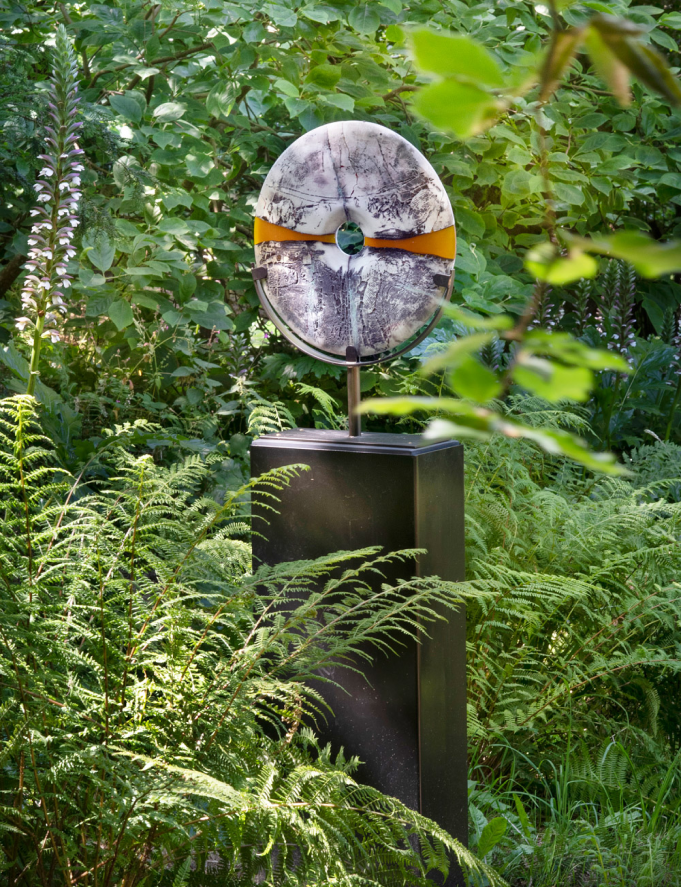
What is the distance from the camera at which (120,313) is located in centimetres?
333

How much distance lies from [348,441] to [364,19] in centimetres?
251

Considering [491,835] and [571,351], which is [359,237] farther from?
[571,351]

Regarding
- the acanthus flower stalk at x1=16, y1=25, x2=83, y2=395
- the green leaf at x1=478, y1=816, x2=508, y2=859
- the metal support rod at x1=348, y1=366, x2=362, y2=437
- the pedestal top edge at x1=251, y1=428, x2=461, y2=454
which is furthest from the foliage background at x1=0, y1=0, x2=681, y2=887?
the acanthus flower stalk at x1=16, y1=25, x2=83, y2=395

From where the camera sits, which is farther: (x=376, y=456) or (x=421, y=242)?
(x=421, y=242)

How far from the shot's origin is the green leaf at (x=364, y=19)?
3.55 m

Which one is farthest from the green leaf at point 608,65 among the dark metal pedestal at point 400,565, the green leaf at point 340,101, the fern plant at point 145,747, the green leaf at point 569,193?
the green leaf at point 569,193

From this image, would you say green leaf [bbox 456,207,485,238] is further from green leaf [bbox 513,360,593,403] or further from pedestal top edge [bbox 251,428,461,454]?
green leaf [bbox 513,360,593,403]

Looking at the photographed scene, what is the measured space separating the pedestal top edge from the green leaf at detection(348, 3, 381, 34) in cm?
233

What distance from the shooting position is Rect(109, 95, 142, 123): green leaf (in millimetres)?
3344

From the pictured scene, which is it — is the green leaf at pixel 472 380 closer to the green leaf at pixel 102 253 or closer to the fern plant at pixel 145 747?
the fern plant at pixel 145 747

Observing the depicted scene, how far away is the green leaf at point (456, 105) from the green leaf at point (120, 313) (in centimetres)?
319

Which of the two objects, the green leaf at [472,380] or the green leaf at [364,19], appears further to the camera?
the green leaf at [364,19]

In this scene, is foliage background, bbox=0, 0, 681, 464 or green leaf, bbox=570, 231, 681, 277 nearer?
green leaf, bbox=570, 231, 681, 277

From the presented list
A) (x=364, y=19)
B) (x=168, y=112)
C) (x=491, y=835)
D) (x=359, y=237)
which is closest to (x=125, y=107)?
(x=168, y=112)
